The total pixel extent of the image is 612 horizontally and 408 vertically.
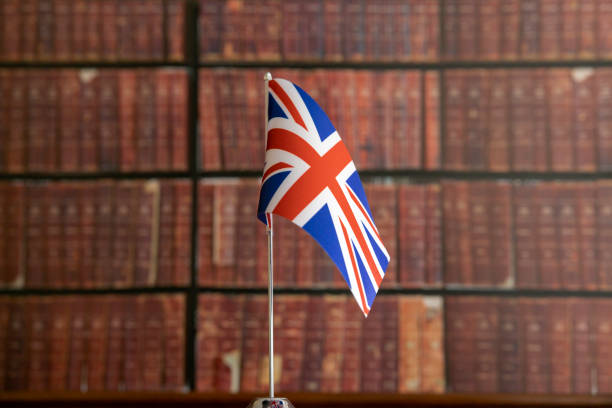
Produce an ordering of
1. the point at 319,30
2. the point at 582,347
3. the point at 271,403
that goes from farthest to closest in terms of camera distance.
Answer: the point at 319,30, the point at 582,347, the point at 271,403

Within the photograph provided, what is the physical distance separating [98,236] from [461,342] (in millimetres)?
1491

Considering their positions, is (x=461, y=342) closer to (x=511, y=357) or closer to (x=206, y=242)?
(x=511, y=357)

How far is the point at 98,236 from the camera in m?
2.19

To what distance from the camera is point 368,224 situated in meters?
1.18

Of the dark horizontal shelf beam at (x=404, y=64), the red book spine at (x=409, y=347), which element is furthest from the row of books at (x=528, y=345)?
the dark horizontal shelf beam at (x=404, y=64)

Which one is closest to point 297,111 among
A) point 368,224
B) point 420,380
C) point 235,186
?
point 368,224

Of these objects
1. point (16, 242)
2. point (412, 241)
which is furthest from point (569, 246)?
point (16, 242)

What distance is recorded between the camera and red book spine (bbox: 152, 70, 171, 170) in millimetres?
2219

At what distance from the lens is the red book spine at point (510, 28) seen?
87.3 inches

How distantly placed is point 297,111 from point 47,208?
149 cm

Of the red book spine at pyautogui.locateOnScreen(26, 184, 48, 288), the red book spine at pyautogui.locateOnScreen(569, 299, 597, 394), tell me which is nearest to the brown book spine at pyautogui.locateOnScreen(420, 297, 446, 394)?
the red book spine at pyautogui.locateOnScreen(569, 299, 597, 394)

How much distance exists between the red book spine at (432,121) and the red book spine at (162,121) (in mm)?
1032

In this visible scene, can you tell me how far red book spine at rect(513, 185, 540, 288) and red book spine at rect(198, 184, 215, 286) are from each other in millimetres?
1203

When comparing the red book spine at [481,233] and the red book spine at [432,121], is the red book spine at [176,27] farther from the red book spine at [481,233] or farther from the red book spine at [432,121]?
the red book spine at [481,233]
